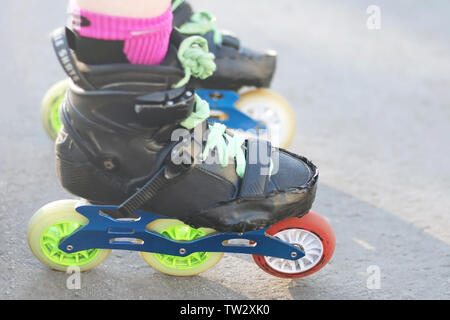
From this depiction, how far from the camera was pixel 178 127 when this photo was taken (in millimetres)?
1389

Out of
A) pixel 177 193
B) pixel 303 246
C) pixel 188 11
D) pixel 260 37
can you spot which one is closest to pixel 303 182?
pixel 303 246

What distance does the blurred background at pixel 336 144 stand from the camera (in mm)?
1521

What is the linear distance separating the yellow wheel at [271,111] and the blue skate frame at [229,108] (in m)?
0.04

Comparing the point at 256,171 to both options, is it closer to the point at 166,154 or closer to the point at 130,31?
the point at 166,154

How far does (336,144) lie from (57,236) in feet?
3.48

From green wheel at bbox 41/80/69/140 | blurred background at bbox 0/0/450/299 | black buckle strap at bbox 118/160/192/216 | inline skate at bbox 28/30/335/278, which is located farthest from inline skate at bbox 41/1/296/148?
black buckle strap at bbox 118/160/192/216

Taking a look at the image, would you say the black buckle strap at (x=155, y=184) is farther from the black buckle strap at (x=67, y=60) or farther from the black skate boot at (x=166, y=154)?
the black buckle strap at (x=67, y=60)

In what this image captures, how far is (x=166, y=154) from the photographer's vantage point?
1.38m

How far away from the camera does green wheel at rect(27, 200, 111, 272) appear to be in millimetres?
1465

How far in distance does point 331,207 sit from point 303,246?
0.40 meters

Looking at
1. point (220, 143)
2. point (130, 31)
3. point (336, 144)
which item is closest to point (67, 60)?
point (130, 31)

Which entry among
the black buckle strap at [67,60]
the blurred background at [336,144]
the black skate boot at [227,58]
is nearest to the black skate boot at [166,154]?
the black buckle strap at [67,60]

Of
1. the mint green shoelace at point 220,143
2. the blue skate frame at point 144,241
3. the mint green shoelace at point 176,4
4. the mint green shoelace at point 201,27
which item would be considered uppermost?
the mint green shoelace at point 176,4

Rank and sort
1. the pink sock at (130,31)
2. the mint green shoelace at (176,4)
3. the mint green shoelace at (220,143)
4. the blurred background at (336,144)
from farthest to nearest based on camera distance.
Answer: the mint green shoelace at (176,4) → the blurred background at (336,144) → the mint green shoelace at (220,143) → the pink sock at (130,31)
